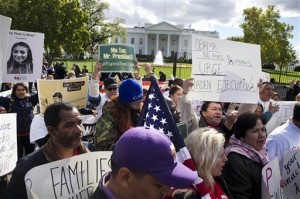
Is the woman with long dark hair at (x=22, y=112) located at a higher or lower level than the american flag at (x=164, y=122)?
lower

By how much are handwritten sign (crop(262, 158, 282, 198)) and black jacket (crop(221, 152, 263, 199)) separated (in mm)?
77

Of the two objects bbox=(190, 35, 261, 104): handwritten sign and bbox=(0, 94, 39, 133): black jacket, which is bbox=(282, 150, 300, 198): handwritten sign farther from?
bbox=(0, 94, 39, 133): black jacket

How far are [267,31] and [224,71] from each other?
3303 centimetres

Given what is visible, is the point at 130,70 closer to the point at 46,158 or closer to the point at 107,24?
the point at 46,158

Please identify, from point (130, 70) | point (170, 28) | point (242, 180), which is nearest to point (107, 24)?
point (170, 28)

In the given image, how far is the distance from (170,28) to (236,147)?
401ft

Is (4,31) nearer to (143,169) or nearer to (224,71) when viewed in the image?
(143,169)

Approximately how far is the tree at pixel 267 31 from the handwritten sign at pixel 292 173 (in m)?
33.3

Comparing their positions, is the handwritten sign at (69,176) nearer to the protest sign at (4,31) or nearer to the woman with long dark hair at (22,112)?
the protest sign at (4,31)

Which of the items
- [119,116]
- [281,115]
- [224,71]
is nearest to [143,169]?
[119,116]

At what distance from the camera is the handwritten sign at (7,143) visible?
14.8ft

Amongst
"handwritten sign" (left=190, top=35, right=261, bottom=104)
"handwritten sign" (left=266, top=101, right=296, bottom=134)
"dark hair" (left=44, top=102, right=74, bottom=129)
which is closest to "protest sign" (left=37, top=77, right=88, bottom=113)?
"handwritten sign" (left=190, top=35, right=261, bottom=104)

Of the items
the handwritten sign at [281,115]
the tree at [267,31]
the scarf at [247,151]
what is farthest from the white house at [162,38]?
the scarf at [247,151]

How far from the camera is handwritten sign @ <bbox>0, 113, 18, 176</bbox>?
14.8 feet
